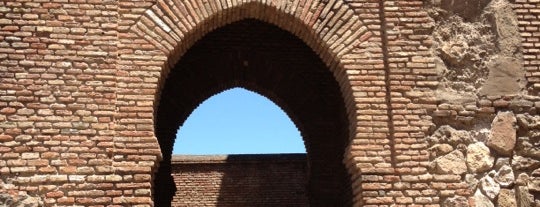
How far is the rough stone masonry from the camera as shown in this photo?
5270 millimetres

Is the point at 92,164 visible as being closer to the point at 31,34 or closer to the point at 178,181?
the point at 31,34

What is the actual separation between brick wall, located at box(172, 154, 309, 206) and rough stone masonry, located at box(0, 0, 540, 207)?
32.4ft

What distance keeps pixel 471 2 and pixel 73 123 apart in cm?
414

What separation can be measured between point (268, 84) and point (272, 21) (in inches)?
124

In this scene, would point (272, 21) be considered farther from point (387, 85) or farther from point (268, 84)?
point (268, 84)

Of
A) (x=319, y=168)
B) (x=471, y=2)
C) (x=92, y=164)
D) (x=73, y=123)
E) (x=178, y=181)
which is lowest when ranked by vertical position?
(x=178, y=181)

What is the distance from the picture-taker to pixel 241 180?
15.7 meters

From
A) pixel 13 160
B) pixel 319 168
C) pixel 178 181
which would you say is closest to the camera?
pixel 13 160

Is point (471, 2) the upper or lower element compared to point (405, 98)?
upper

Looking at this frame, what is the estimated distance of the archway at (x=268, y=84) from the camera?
8586mm

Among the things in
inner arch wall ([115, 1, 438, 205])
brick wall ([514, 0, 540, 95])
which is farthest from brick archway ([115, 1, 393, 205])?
brick wall ([514, 0, 540, 95])

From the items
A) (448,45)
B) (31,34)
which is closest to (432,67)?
(448,45)

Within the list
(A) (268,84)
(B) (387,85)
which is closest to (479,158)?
(B) (387,85)

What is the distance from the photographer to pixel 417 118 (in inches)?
225
